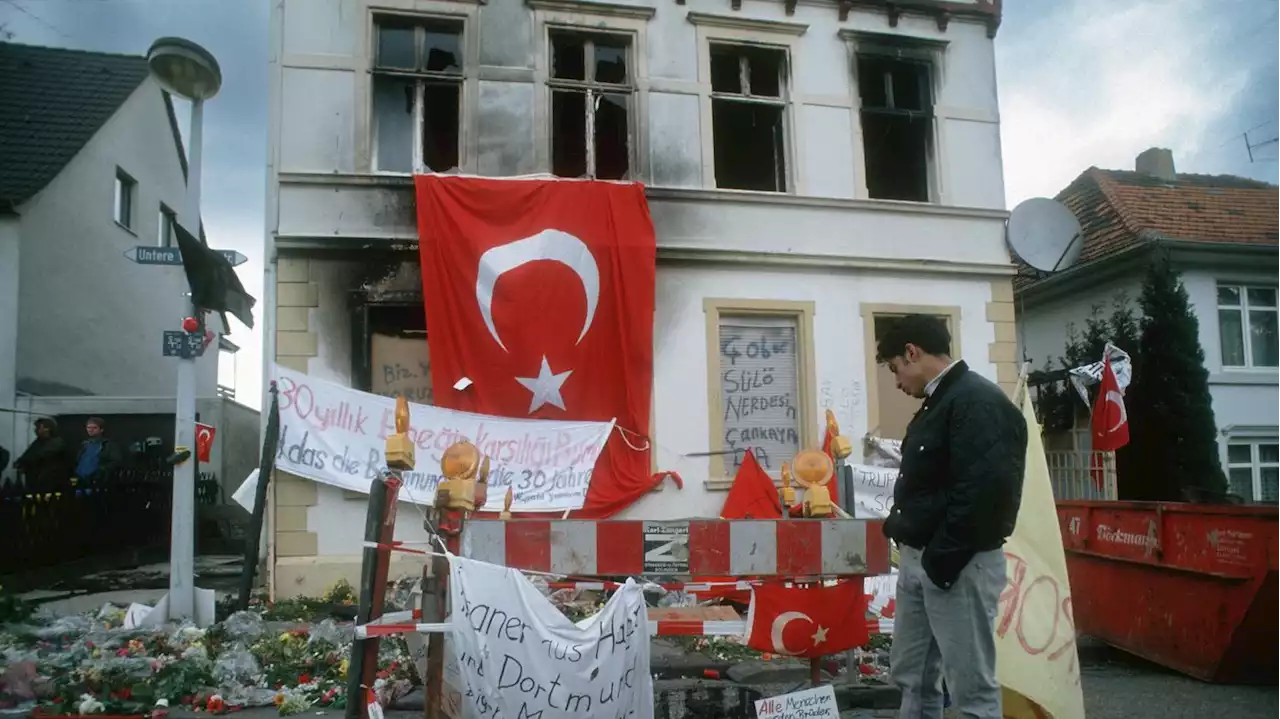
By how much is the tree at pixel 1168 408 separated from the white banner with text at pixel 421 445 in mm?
10411

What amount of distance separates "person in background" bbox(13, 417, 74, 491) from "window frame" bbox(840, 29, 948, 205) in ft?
36.0

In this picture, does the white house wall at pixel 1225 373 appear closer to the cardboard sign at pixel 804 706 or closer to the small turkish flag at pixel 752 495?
the small turkish flag at pixel 752 495

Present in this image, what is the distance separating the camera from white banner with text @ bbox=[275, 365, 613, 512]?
8539mm

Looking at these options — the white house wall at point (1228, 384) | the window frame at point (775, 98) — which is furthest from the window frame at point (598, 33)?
the white house wall at point (1228, 384)

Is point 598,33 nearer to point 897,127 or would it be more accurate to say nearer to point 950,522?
→ point 897,127

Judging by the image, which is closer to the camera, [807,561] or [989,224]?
[807,561]

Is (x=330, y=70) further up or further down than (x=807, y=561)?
further up

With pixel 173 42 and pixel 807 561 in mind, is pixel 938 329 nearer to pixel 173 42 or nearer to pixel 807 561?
pixel 807 561

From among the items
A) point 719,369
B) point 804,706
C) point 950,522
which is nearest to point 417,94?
point 719,369

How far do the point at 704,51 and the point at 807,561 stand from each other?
8009 millimetres

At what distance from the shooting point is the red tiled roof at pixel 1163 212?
672 inches

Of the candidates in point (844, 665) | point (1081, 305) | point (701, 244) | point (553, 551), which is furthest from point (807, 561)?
point (1081, 305)

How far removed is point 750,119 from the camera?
36.7ft

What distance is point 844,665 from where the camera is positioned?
20.0ft
